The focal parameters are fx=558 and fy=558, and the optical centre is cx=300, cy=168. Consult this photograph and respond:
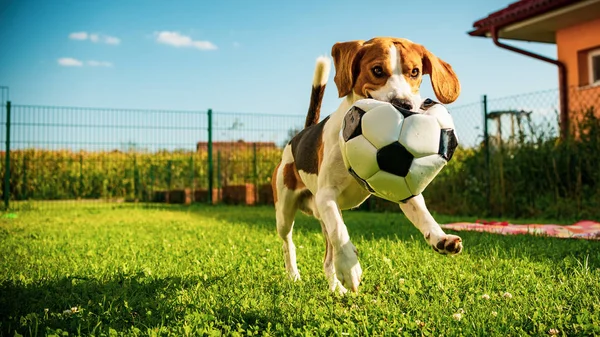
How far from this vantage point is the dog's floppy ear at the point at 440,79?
3.37m

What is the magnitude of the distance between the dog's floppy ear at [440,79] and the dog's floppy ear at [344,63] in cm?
42

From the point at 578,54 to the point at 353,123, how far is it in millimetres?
11688

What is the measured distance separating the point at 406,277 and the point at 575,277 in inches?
44.5

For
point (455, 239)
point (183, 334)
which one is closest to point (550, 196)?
point (455, 239)

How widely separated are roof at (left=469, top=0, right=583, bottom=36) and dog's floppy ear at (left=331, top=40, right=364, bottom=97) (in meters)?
9.69

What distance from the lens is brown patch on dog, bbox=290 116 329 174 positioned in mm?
3754

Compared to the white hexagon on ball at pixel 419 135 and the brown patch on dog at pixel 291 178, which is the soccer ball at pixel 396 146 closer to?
the white hexagon on ball at pixel 419 135

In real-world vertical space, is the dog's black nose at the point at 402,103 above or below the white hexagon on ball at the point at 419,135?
above

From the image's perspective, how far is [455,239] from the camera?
271 centimetres

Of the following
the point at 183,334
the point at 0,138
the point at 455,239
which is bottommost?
the point at 183,334

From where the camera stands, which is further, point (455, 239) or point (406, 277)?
point (406, 277)

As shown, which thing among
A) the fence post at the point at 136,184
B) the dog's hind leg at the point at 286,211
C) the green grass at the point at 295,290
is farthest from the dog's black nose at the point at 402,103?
the fence post at the point at 136,184

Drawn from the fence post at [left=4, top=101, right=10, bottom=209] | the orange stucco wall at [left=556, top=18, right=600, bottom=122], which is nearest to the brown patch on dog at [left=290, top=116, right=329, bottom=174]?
the orange stucco wall at [left=556, top=18, right=600, bottom=122]

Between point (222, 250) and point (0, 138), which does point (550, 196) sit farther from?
point (0, 138)
